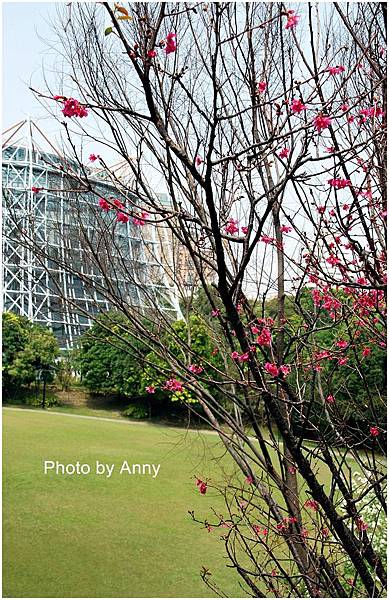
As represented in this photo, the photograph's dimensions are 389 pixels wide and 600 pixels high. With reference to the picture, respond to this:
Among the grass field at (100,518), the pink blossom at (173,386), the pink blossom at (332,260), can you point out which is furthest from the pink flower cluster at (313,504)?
the grass field at (100,518)

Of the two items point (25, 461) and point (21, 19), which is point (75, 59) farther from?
point (25, 461)

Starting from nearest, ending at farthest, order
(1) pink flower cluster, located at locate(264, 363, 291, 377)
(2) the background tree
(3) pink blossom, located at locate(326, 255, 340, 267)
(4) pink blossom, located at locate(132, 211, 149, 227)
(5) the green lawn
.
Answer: (4) pink blossom, located at locate(132, 211, 149, 227) < (1) pink flower cluster, located at locate(264, 363, 291, 377) < (3) pink blossom, located at locate(326, 255, 340, 267) < (5) the green lawn < (2) the background tree

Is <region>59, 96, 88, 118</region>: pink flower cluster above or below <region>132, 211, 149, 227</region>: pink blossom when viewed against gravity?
above

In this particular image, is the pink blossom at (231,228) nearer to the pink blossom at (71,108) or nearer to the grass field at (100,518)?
the pink blossom at (71,108)

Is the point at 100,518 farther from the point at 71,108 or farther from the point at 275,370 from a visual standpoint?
the point at 71,108

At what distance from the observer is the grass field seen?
12.1 ft

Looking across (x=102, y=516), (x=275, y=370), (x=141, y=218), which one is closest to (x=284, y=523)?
(x=275, y=370)

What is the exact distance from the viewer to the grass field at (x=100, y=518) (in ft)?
12.1

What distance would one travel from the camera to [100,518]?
471cm

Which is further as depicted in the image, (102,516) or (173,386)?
(102,516)

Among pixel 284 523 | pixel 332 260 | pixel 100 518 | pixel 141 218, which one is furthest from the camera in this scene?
pixel 100 518

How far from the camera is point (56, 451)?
19.7ft

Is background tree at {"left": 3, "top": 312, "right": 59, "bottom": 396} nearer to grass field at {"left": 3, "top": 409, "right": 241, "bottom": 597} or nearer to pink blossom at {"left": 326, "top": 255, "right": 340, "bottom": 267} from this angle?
grass field at {"left": 3, "top": 409, "right": 241, "bottom": 597}

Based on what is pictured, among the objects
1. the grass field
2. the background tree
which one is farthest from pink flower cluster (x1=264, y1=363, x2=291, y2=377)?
the background tree
